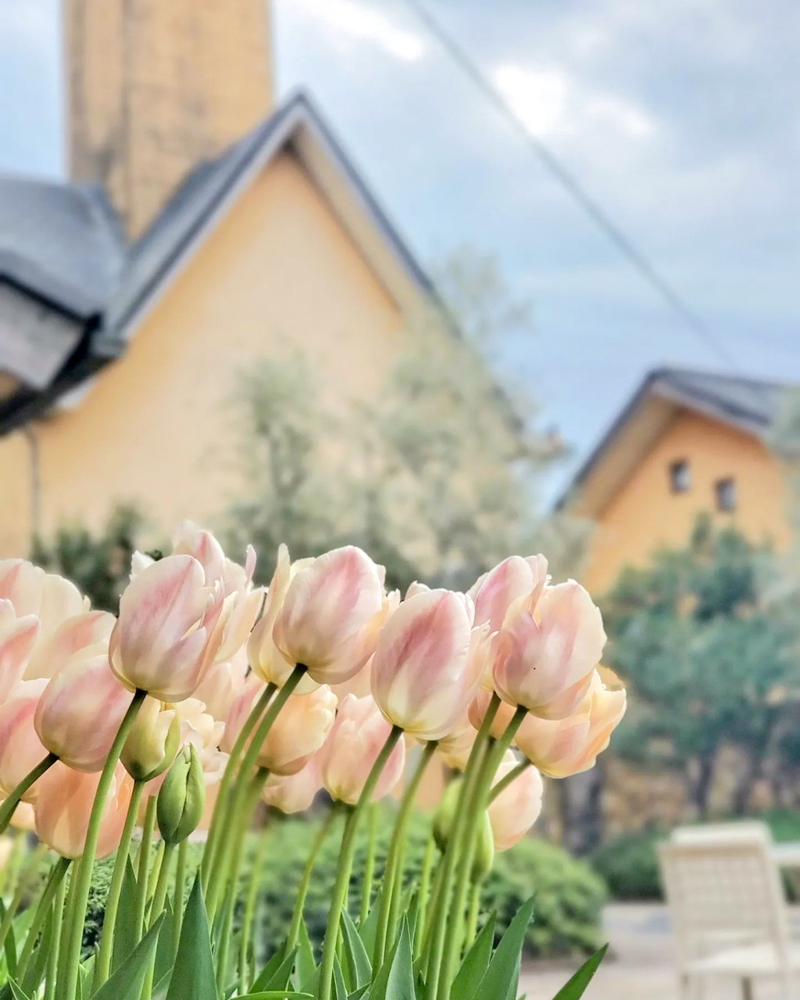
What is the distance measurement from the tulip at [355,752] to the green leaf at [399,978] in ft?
0.31

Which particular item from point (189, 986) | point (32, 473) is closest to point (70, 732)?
point (189, 986)

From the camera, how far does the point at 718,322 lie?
3781 centimetres

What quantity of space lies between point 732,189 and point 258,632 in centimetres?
3824

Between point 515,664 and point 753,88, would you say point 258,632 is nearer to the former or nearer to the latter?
point 515,664

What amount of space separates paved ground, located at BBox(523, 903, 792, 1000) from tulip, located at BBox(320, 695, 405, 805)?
355cm

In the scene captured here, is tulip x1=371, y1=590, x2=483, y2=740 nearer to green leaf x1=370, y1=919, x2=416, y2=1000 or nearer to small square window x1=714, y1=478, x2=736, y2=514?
green leaf x1=370, y1=919, x2=416, y2=1000

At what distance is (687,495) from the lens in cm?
1348

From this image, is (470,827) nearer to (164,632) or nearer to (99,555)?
(164,632)

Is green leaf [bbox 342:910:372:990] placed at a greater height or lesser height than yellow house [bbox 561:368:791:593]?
lesser

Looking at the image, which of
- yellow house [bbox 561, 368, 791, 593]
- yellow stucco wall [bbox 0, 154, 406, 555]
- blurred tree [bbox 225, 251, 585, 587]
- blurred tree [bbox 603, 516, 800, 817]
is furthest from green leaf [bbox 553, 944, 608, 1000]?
yellow house [bbox 561, 368, 791, 593]

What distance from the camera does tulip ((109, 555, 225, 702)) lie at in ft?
1.15

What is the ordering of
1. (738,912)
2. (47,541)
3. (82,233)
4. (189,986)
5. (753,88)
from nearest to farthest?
(189,986) < (738,912) < (47,541) < (82,233) < (753,88)

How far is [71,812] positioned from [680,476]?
44.5ft

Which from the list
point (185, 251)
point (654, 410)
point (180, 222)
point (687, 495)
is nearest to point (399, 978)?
point (185, 251)
